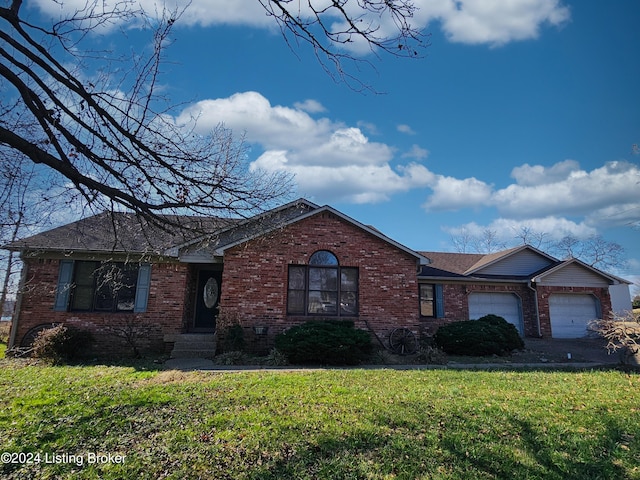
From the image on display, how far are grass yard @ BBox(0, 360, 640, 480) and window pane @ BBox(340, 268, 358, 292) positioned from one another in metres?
5.71

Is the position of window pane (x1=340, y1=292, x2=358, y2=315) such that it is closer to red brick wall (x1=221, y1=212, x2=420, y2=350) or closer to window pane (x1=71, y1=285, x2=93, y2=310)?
red brick wall (x1=221, y1=212, x2=420, y2=350)

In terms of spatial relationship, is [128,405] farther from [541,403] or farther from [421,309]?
[421,309]

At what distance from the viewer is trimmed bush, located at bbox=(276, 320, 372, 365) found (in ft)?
34.9

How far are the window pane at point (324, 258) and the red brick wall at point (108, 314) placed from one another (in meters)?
4.62

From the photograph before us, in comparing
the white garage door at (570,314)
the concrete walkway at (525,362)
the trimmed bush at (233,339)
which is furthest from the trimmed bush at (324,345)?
the white garage door at (570,314)

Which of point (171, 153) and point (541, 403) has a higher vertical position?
point (171, 153)

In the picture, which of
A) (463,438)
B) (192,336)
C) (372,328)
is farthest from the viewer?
(372,328)

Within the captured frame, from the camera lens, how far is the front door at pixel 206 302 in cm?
1432

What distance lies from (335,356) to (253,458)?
6713 mm

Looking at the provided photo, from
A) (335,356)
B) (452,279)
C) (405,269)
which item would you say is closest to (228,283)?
(335,356)

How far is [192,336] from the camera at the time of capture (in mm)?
12484

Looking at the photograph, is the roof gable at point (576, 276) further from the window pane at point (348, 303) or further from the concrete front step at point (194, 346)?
the concrete front step at point (194, 346)

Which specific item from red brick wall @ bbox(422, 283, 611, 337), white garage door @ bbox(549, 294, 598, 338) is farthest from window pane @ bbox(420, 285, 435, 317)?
white garage door @ bbox(549, 294, 598, 338)

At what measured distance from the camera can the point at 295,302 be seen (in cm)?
1327
